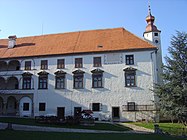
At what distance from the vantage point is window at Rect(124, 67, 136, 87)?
33.2 metres

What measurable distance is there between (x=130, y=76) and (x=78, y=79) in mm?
7355

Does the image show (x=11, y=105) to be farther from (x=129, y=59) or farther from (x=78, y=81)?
(x=129, y=59)

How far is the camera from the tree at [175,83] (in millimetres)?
24656

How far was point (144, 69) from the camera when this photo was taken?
33.1m

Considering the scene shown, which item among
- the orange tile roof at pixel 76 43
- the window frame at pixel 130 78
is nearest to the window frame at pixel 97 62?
the orange tile roof at pixel 76 43

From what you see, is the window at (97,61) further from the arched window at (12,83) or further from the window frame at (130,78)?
the arched window at (12,83)

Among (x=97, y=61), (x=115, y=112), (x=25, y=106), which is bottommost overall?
(x=115, y=112)

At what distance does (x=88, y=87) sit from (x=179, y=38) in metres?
13.9

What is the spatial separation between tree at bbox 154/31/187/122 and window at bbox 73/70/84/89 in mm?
11606

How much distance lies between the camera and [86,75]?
34625mm

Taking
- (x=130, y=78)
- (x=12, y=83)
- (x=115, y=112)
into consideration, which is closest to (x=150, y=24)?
(x=130, y=78)

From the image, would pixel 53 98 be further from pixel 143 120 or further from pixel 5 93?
pixel 143 120

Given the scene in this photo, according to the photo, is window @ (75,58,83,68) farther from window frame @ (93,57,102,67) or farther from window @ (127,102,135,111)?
window @ (127,102,135,111)

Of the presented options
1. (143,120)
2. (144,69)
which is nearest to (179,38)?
(144,69)
